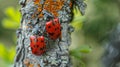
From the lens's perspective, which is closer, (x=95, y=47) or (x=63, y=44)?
(x=63, y=44)

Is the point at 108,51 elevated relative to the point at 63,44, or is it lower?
lower

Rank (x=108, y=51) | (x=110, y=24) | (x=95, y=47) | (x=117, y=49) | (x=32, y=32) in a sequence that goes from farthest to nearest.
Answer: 1. (x=95, y=47)
2. (x=110, y=24)
3. (x=108, y=51)
4. (x=117, y=49)
5. (x=32, y=32)

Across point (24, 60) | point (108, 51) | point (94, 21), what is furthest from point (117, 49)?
point (94, 21)

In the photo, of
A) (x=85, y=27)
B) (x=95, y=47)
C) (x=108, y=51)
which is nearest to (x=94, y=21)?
(x=85, y=27)

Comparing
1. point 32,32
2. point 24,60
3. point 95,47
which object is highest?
point 32,32

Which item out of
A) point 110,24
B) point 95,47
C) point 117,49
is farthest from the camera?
point 95,47

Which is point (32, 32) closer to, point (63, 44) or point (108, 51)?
point (63, 44)
